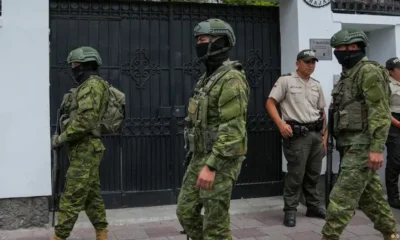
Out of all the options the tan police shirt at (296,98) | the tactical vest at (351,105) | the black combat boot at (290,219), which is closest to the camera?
the tactical vest at (351,105)

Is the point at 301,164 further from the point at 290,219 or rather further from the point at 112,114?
the point at 112,114

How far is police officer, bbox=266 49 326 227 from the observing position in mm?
5297

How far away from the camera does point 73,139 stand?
421cm

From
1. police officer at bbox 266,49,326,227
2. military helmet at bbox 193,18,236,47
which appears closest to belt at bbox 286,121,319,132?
police officer at bbox 266,49,326,227

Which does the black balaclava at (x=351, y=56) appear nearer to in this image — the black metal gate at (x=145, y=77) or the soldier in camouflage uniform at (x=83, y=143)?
the black metal gate at (x=145, y=77)

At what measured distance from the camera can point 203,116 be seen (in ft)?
11.2

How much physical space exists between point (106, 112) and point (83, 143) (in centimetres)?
36

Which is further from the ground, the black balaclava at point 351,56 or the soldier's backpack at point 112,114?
the black balaclava at point 351,56

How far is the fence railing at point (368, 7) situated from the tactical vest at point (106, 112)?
11.0ft

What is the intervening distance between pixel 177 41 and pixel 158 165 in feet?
5.32

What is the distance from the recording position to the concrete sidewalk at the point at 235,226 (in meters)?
4.87

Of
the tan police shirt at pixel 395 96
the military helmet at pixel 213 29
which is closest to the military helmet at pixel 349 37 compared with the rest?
the military helmet at pixel 213 29

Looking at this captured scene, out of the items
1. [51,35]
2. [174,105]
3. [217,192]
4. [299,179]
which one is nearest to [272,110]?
[299,179]

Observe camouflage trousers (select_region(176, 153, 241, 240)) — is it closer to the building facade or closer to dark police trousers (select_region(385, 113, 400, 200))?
the building facade
